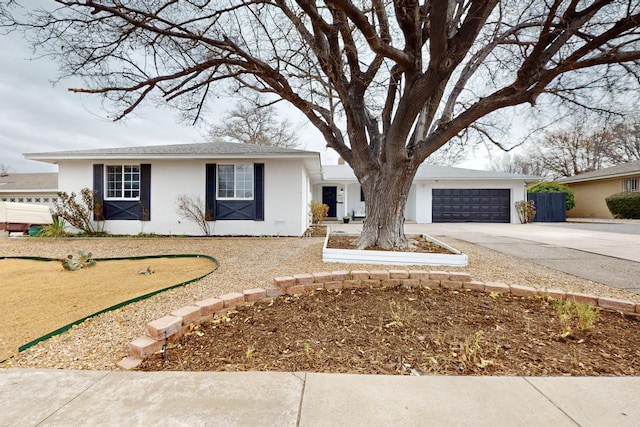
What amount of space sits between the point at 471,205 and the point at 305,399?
54.5ft

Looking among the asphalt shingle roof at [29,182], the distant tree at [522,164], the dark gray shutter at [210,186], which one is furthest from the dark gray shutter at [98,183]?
the distant tree at [522,164]

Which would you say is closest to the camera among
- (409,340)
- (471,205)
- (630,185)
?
(409,340)

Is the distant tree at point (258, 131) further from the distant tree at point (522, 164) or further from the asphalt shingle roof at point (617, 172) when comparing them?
the asphalt shingle roof at point (617, 172)

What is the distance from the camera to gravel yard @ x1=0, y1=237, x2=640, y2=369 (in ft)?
7.06

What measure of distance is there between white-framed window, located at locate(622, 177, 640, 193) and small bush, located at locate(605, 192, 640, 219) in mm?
847

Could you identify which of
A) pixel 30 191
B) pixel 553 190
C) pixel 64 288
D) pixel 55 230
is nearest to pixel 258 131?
pixel 30 191

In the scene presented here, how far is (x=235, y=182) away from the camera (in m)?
9.33

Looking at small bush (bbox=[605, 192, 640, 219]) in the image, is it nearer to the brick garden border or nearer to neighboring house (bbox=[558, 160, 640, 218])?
neighboring house (bbox=[558, 160, 640, 218])

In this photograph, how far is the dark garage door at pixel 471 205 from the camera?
1562 centimetres

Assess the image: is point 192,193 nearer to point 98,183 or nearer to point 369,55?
point 98,183

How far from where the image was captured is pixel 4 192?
56.1ft

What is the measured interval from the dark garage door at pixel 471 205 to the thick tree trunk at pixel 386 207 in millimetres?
11329

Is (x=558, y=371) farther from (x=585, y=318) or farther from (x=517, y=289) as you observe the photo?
(x=517, y=289)

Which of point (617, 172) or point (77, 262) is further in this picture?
point (617, 172)
